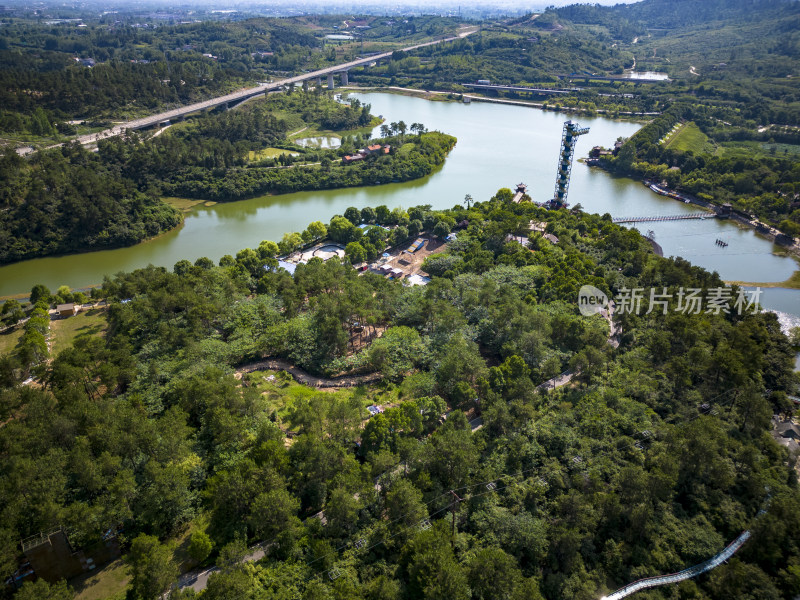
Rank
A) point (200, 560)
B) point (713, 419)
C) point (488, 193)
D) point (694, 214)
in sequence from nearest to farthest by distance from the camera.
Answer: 1. point (200, 560)
2. point (713, 419)
3. point (694, 214)
4. point (488, 193)

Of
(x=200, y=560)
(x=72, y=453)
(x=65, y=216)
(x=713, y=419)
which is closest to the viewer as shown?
(x=200, y=560)

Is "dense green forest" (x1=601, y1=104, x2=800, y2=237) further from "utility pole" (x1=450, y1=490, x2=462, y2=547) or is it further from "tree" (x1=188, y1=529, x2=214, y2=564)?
"tree" (x1=188, y1=529, x2=214, y2=564)

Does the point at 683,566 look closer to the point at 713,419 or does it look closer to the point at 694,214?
the point at 713,419

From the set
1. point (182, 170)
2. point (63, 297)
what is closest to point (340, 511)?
point (63, 297)

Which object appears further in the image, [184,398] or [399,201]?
[399,201]

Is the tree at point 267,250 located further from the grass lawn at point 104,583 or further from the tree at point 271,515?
the grass lawn at point 104,583

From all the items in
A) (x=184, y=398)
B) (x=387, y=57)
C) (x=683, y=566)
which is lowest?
(x=683, y=566)

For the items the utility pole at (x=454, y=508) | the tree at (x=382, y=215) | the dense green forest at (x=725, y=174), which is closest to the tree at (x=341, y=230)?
the tree at (x=382, y=215)

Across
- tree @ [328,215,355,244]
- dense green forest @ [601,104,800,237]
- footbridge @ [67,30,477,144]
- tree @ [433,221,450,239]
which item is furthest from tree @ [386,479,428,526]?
footbridge @ [67,30,477,144]

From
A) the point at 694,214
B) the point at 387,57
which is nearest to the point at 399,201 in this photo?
the point at 694,214
